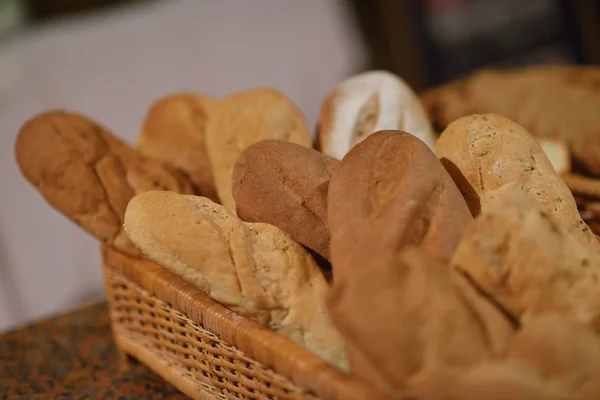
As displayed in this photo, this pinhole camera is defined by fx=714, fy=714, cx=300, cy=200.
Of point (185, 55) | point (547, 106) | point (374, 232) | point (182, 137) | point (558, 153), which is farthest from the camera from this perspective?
point (185, 55)

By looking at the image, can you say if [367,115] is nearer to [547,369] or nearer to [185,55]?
[547,369]

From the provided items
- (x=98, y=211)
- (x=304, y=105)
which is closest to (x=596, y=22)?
(x=304, y=105)

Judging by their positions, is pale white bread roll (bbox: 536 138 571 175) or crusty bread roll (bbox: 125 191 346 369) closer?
crusty bread roll (bbox: 125 191 346 369)

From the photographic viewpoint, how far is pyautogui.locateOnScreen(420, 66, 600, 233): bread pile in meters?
1.34

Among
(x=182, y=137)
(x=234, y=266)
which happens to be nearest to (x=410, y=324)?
(x=234, y=266)

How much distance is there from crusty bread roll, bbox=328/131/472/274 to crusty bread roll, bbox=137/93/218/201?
41cm

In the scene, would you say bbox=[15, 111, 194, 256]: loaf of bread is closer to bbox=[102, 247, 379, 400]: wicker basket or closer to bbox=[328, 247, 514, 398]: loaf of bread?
bbox=[102, 247, 379, 400]: wicker basket

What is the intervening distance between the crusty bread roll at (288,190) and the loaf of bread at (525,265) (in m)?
0.23

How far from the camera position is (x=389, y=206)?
0.76 meters

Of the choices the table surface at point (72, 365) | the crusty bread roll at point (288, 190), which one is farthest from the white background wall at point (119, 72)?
the crusty bread roll at point (288, 190)

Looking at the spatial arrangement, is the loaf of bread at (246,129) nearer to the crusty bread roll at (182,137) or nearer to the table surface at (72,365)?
the crusty bread roll at (182,137)

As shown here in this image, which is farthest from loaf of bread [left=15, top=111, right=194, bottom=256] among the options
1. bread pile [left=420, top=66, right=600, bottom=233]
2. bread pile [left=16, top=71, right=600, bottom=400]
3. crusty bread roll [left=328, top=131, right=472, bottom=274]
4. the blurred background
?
the blurred background

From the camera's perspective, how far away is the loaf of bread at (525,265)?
67 centimetres

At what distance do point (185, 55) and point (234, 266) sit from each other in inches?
76.2
